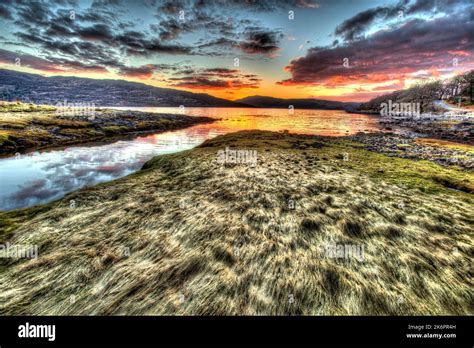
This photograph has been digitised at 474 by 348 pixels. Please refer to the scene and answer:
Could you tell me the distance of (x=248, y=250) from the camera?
718 cm

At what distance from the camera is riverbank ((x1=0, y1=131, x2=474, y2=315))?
17.7ft

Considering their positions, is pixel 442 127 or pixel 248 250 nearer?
pixel 248 250

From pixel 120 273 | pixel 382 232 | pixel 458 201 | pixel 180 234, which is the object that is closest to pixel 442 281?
pixel 382 232

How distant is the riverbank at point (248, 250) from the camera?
5.39 m

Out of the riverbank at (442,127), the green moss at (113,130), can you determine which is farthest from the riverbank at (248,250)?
the green moss at (113,130)
